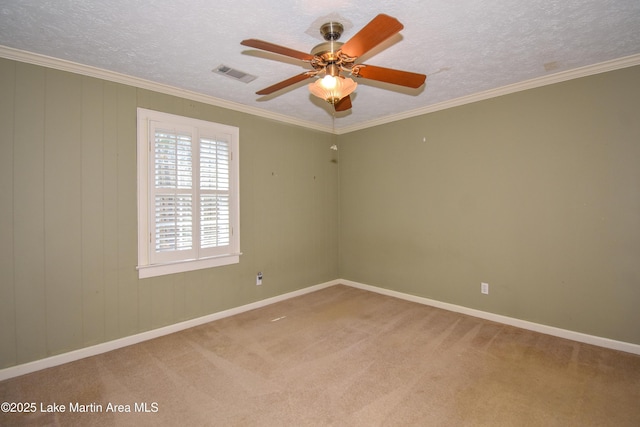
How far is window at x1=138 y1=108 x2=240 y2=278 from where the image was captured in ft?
10.00

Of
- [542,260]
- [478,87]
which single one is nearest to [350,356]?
[542,260]

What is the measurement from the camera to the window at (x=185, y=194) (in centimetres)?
305

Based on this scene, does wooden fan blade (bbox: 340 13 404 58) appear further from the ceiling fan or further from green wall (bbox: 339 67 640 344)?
green wall (bbox: 339 67 640 344)

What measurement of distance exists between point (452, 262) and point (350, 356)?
6.29 feet

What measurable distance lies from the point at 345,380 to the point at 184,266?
2.09 meters

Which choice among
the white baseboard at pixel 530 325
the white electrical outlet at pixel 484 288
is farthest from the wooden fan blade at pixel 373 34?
the white baseboard at pixel 530 325

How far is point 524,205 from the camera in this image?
3.25 metres

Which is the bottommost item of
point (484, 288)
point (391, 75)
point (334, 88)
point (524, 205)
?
point (484, 288)

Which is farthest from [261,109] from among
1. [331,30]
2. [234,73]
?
[331,30]

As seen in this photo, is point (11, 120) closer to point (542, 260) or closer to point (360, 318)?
point (360, 318)

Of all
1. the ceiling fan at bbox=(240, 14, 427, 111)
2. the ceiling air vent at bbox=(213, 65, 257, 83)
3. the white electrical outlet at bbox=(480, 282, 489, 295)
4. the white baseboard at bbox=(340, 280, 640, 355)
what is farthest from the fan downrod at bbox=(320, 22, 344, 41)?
the white baseboard at bbox=(340, 280, 640, 355)

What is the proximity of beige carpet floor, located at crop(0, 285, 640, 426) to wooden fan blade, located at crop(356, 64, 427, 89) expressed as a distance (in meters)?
2.22

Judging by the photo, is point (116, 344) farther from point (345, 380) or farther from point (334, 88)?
point (334, 88)

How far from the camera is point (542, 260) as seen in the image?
3.15 metres
